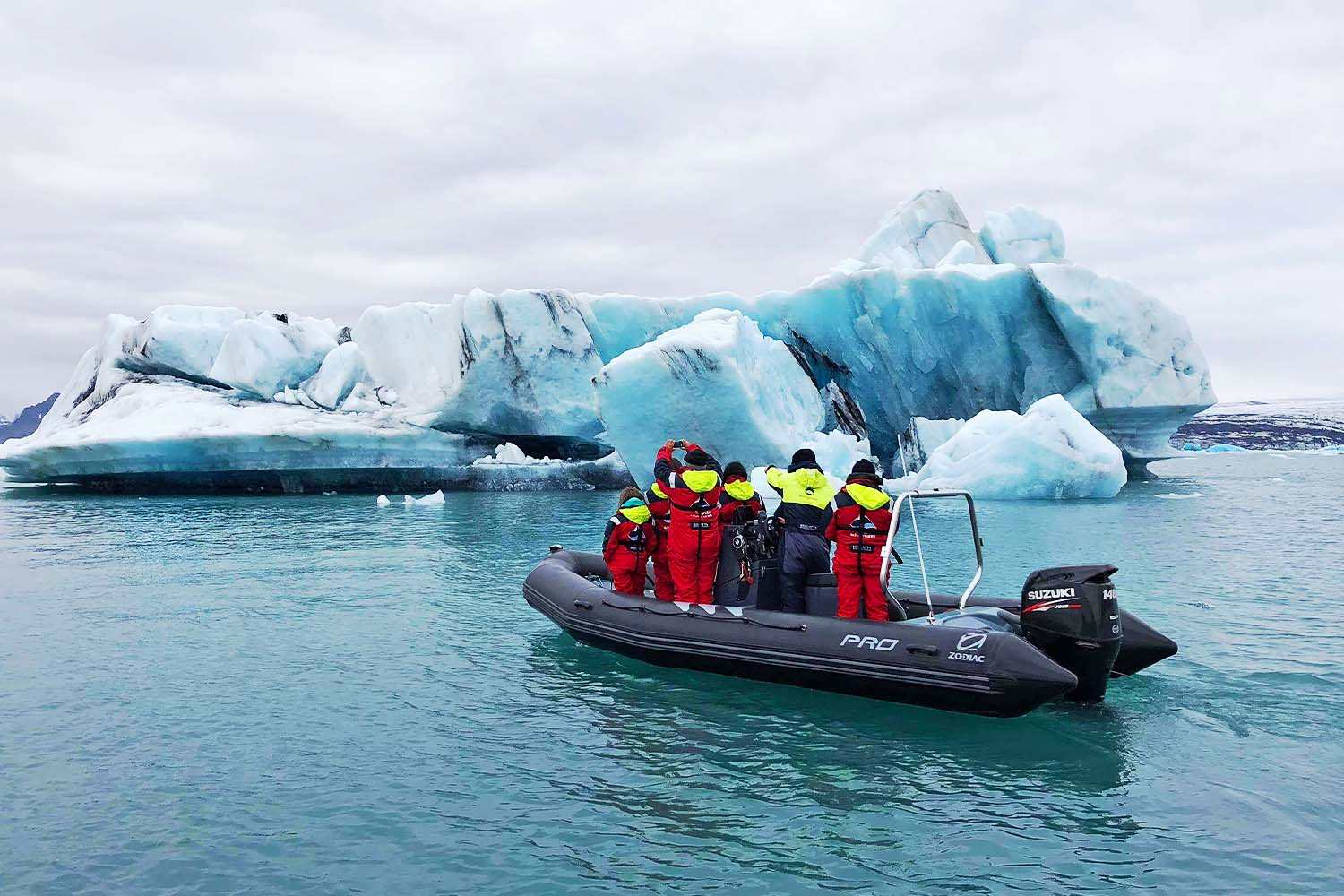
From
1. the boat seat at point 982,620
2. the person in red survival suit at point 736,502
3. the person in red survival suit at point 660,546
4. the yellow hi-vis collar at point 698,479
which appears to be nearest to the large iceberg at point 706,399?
the person in red survival suit at point 660,546

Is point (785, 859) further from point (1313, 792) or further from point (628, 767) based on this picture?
point (1313, 792)

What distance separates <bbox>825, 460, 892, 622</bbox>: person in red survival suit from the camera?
659 centimetres

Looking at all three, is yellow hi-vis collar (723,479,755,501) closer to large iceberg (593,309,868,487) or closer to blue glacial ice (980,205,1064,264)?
large iceberg (593,309,868,487)

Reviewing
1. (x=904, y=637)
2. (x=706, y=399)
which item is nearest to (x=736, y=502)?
(x=904, y=637)

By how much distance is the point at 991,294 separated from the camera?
89.8 feet

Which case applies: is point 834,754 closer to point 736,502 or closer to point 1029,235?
point 736,502

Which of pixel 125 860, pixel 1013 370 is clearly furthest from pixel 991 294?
pixel 125 860

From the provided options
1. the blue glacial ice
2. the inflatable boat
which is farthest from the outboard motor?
the blue glacial ice

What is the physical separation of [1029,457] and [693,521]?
19040 millimetres

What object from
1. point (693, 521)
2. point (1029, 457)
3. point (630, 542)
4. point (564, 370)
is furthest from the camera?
point (564, 370)

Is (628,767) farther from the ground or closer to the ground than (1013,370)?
closer to the ground

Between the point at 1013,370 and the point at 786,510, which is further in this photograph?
the point at 1013,370

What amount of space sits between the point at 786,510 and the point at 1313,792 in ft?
11.4

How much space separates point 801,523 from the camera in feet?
23.2
